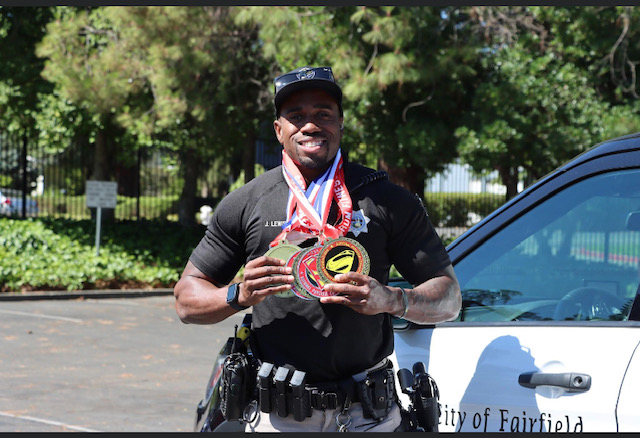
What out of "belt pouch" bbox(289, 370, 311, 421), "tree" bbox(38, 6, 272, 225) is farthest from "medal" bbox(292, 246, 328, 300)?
"tree" bbox(38, 6, 272, 225)

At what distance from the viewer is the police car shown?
2885 mm

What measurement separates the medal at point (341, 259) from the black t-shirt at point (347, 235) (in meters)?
0.16

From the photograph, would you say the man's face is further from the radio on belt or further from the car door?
the car door

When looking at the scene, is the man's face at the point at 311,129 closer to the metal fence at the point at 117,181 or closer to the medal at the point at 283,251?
the medal at the point at 283,251

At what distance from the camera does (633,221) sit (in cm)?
344

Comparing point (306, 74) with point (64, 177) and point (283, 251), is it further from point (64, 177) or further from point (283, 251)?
point (64, 177)

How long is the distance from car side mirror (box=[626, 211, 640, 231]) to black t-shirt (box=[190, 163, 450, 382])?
36.4 inches

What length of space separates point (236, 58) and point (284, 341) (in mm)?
14636

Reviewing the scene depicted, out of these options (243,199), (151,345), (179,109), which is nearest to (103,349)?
(151,345)

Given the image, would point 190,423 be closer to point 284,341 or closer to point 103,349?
point 103,349

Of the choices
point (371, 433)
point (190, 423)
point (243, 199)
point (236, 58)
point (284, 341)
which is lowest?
point (190, 423)

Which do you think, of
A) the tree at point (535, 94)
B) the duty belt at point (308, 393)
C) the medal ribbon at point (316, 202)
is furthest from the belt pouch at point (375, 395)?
the tree at point (535, 94)

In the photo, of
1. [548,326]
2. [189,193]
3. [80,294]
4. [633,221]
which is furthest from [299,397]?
[189,193]

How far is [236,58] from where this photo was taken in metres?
17.0
